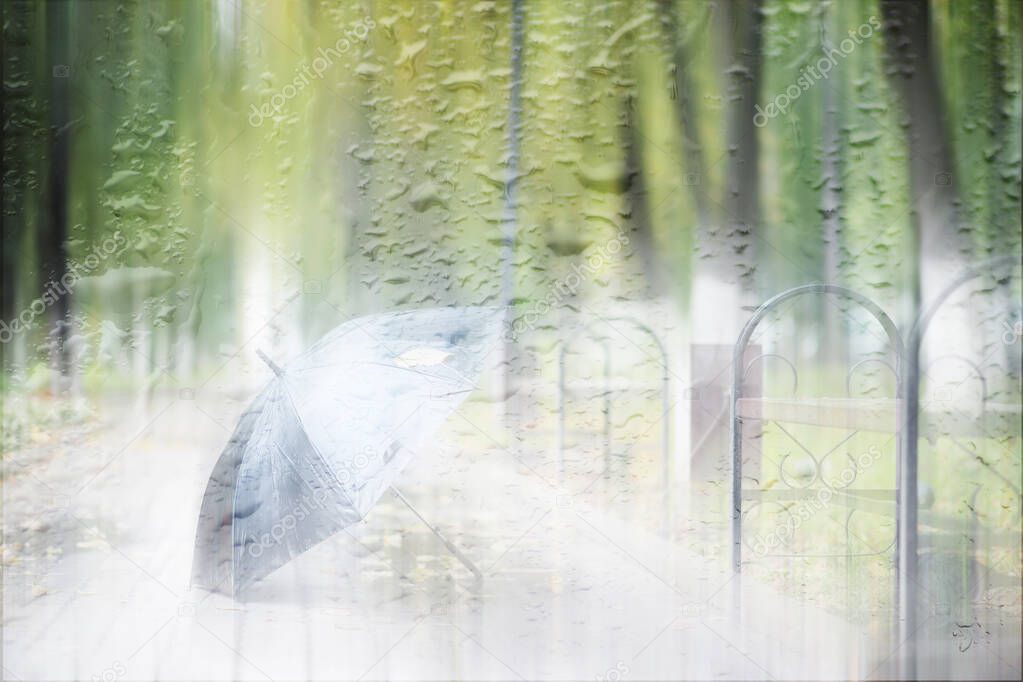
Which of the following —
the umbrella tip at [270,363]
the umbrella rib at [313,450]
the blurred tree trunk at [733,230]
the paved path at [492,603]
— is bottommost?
the paved path at [492,603]

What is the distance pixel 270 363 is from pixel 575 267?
0.59m

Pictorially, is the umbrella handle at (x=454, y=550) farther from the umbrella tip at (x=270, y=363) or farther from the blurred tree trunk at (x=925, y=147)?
the blurred tree trunk at (x=925, y=147)

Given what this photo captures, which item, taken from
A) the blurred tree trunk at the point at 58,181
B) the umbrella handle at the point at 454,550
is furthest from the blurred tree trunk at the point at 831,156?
the blurred tree trunk at the point at 58,181

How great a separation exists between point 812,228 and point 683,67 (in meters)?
0.38

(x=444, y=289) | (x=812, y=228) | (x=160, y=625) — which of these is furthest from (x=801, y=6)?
(x=160, y=625)

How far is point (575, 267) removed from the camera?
159 centimetres

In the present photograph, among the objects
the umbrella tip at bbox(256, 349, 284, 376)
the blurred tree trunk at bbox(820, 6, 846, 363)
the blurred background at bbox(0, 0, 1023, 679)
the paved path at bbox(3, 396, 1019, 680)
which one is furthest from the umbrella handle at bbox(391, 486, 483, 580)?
the blurred tree trunk at bbox(820, 6, 846, 363)

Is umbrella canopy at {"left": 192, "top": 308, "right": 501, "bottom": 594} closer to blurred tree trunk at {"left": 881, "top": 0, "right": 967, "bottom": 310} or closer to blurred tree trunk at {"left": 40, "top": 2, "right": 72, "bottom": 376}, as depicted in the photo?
blurred tree trunk at {"left": 40, "top": 2, "right": 72, "bottom": 376}

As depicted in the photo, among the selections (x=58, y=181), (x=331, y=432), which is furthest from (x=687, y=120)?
(x=58, y=181)

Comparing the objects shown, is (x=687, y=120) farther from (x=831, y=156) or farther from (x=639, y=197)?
(x=831, y=156)

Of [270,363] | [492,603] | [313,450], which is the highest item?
[270,363]

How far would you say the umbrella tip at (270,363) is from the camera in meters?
1.57

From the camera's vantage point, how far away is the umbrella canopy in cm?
154

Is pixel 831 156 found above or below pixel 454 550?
above
